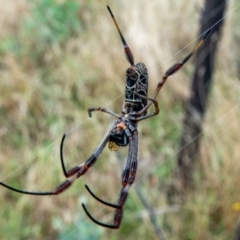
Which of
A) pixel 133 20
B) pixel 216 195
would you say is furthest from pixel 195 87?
pixel 133 20

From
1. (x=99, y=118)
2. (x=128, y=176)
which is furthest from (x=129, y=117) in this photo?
(x=99, y=118)

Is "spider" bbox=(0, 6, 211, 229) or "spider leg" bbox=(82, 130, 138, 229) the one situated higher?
"spider" bbox=(0, 6, 211, 229)

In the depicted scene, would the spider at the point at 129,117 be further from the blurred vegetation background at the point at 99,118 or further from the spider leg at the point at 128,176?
the blurred vegetation background at the point at 99,118

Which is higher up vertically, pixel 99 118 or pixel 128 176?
pixel 99 118

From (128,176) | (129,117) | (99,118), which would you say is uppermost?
(99,118)

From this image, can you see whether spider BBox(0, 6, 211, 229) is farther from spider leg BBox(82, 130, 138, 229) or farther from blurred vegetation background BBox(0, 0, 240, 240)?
blurred vegetation background BBox(0, 0, 240, 240)

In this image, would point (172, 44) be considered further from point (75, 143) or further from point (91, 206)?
point (91, 206)

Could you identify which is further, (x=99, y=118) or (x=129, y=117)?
(x=99, y=118)

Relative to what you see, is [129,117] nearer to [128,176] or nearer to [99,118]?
[128,176]

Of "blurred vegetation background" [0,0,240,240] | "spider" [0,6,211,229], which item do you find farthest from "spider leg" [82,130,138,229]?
"blurred vegetation background" [0,0,240,240]

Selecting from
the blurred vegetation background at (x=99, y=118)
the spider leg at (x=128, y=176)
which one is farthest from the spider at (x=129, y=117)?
the blurred vegetation background at (x=99, y=118)
